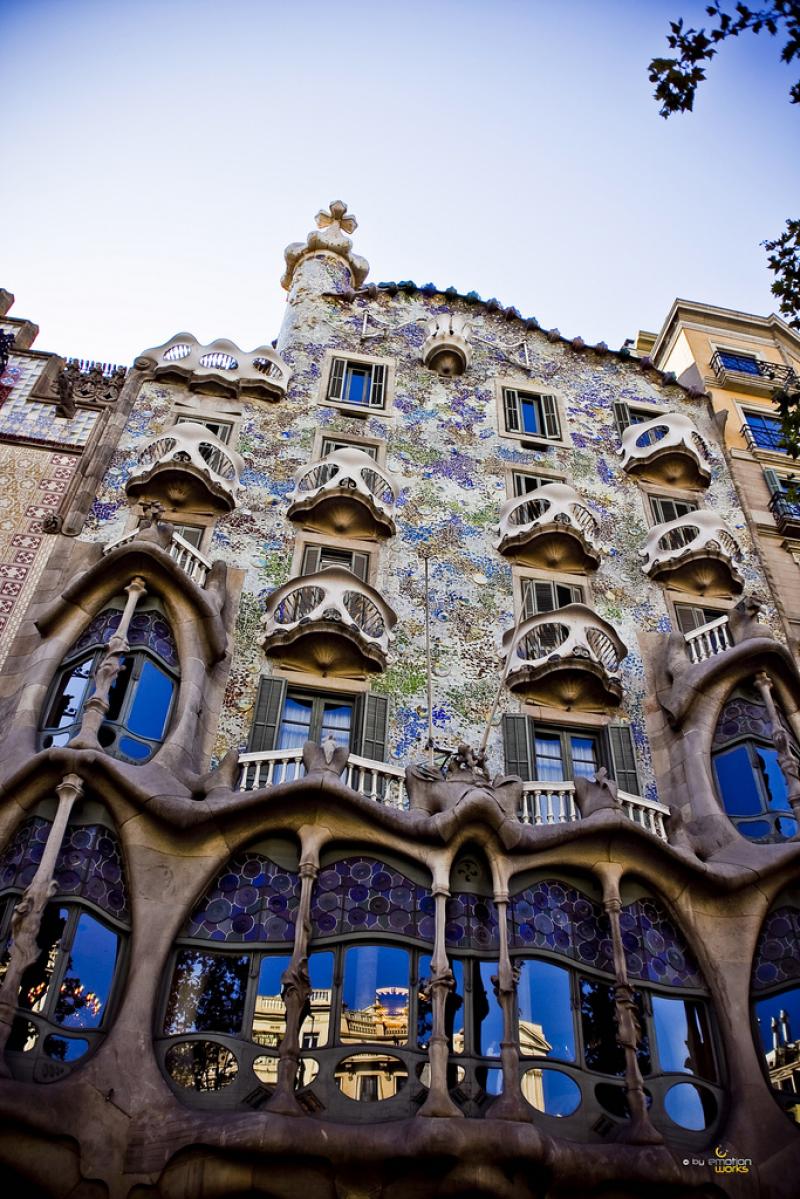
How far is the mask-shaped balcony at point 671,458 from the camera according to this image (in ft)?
69.2

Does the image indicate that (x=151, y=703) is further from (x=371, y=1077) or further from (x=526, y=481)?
(x=526, y=481)

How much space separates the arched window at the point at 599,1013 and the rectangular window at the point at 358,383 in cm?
1168

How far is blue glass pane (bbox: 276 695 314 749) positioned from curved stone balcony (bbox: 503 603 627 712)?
131 inches

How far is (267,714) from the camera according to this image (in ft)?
48.8

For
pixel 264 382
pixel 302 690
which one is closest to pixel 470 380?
pixel 264 382

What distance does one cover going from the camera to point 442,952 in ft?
37.7

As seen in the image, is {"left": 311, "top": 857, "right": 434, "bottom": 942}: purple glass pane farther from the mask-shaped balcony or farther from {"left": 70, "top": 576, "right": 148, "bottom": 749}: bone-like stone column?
the mask-shaped balcony

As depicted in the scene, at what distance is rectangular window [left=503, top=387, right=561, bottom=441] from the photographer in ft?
71.2

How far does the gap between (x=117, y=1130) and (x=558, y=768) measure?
8.12 meters

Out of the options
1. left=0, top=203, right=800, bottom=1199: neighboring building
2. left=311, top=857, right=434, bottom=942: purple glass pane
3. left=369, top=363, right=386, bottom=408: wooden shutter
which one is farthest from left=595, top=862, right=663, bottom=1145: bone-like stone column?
left=369, top=363, right=386, bottom=408: wooden shutter

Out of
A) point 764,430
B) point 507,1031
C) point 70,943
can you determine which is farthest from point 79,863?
point 764,430

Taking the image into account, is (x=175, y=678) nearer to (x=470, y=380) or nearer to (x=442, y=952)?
(x=442, y=952)

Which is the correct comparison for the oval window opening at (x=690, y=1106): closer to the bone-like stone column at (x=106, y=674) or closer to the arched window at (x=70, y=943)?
the arched window at (x=70, y=943)

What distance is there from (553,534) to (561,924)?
782 centimetres
